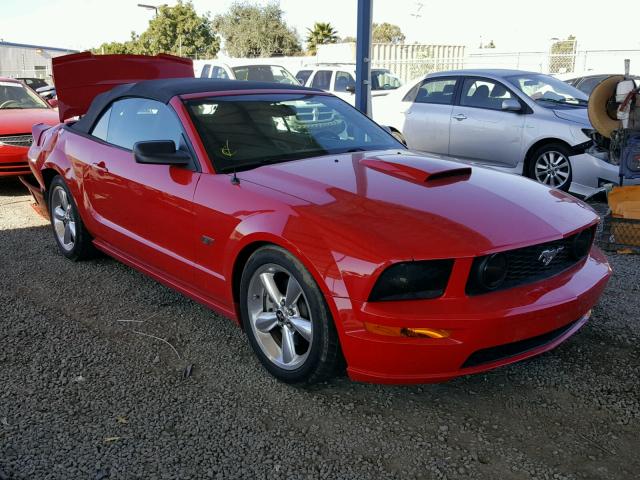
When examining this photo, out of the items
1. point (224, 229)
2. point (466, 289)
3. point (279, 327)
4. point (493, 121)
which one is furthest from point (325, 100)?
point (493, 121)

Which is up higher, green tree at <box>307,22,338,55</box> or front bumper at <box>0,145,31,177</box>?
green tree at <box>307,22,338,55</box>

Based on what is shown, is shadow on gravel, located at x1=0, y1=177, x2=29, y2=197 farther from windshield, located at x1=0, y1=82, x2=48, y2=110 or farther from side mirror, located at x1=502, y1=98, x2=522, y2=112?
side mirror, located at x1=502, y1=98, x2=522, y2=112

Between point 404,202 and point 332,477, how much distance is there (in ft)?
4.22

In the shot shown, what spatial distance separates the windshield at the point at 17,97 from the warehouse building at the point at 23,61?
89.0 ft

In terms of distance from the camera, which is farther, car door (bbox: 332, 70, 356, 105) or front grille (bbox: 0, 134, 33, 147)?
car door (bbox: 332, 70, 356, 105)

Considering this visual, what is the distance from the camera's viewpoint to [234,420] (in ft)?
9.18

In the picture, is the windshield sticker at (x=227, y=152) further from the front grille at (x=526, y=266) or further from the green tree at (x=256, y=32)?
the green tree at (x=256, y=32)

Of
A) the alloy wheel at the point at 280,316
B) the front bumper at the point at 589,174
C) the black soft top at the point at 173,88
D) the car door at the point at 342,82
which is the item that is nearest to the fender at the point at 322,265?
the alloy wheel at the point at 280,316

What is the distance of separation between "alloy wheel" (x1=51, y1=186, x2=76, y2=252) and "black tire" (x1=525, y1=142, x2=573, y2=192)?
17.7 ft

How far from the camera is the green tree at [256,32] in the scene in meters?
50.1

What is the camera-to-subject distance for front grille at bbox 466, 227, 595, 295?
8.48 feet

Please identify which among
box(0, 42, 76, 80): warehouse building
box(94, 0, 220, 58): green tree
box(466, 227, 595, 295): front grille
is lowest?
box(466, 227, 595, 295): front grille

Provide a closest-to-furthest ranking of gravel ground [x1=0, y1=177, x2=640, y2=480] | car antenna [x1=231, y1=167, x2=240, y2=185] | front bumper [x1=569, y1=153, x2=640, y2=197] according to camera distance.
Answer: gravel ground [x1=0, y1=177, x2=640, y2=480]
car antenna [x1=231, y1=167, x2=240, y2=185]
front bumper [x1=569, y1=153, x2=640, y2=197]

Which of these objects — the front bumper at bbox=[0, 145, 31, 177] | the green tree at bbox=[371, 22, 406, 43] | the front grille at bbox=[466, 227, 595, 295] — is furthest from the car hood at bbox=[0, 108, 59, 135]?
the green tree at bbox=[371, 22, 406, 43]
